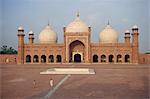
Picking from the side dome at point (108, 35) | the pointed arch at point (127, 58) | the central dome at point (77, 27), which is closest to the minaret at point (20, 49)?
the central dome at point (77, 27)

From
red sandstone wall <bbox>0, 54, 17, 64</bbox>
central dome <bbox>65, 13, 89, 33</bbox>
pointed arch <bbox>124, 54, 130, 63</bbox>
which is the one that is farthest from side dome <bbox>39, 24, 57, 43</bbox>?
pointed arch <bbox>124, 54, 130, 63</bbox>

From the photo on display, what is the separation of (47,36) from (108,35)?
7.43 meters

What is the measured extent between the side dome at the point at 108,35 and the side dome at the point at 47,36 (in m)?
5.84

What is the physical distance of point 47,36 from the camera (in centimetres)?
3222

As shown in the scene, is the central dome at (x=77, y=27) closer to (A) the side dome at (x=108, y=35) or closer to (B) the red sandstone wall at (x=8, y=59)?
(A) the side dome at (x=108, y=35)

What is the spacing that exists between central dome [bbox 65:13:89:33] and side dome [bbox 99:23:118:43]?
2.68m

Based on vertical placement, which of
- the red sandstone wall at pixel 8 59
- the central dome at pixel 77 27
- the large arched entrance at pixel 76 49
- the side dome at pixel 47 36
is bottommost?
the red sandstone wall at pixel 8 59

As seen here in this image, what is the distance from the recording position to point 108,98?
7.21 metres

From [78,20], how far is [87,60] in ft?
18.5

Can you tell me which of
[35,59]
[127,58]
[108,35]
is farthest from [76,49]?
[127,58]

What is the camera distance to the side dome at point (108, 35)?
31.7 metres

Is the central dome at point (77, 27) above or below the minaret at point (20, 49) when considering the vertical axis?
above

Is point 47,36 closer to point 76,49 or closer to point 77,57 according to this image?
point 76,49

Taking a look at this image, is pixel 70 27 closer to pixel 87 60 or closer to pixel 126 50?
pixel 87 60
